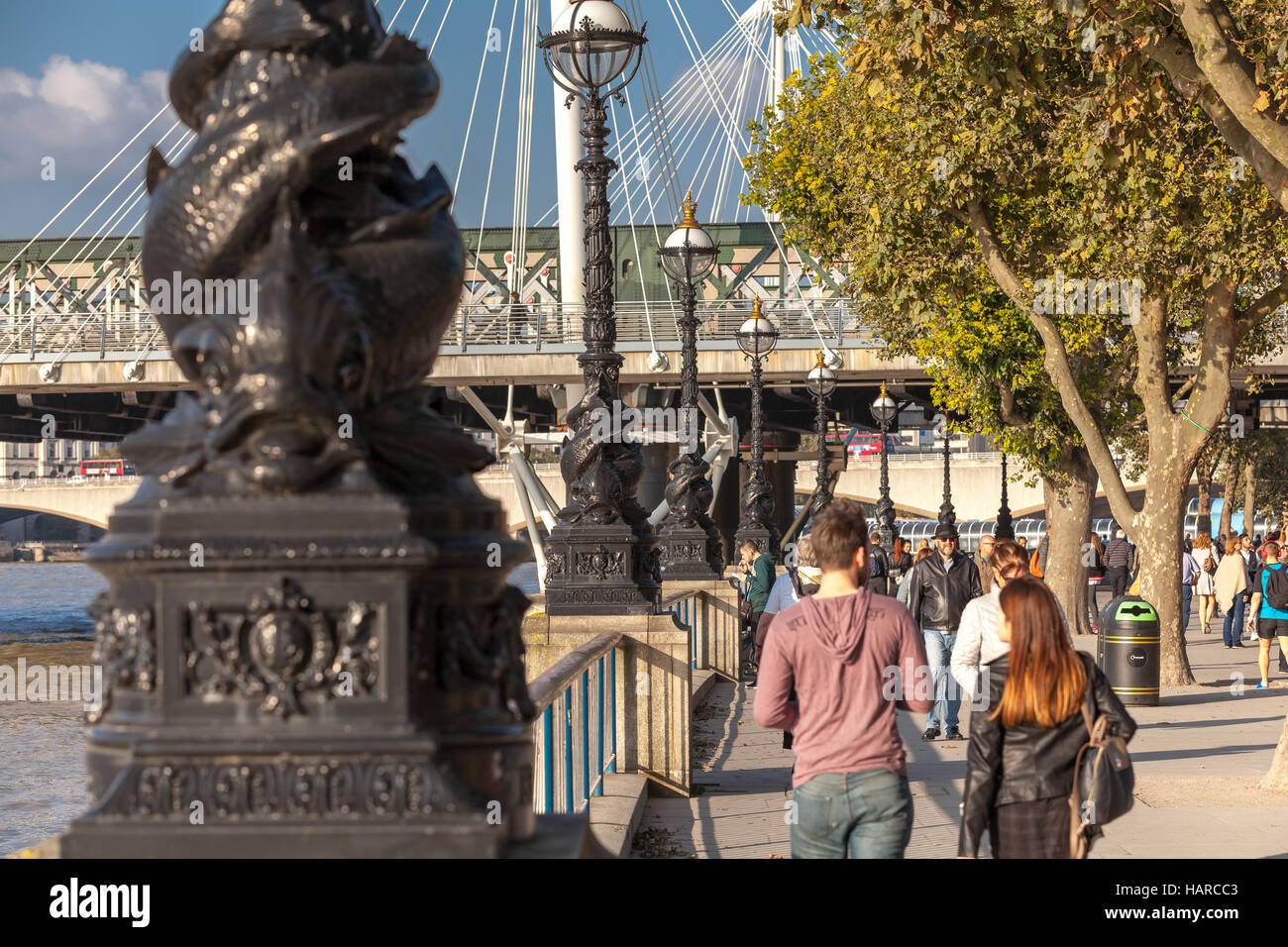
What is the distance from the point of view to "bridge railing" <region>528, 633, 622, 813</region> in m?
6.92

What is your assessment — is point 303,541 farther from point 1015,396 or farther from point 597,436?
point 1015,396

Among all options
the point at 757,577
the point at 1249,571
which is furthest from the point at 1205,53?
the point at 1249,571

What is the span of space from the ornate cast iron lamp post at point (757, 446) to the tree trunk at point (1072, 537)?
17.9ft

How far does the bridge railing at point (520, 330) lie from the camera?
53.3 m

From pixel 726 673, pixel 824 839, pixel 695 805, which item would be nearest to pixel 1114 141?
pixel 695 805

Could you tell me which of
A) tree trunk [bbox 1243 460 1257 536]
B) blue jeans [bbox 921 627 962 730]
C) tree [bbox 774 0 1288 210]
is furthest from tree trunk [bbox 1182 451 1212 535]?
tree [bbox 774 0 1288 210]

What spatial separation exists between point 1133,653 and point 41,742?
767 inches

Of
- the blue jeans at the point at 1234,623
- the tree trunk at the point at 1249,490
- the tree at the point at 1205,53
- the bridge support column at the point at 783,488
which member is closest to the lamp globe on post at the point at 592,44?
the tree at the point at 1205,53

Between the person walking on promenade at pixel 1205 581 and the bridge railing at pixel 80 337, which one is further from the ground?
the bridge railing at pixel 80 337

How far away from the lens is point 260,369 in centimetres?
289

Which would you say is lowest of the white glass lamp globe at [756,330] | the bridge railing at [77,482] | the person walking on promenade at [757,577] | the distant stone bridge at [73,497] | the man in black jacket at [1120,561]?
the person walking on promenade at [757,577]

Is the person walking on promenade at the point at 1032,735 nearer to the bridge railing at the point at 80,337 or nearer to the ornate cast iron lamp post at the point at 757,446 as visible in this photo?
the ornate cast iron lamp post at the point at 757,446

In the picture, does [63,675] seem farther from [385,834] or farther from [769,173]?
[385,834]
